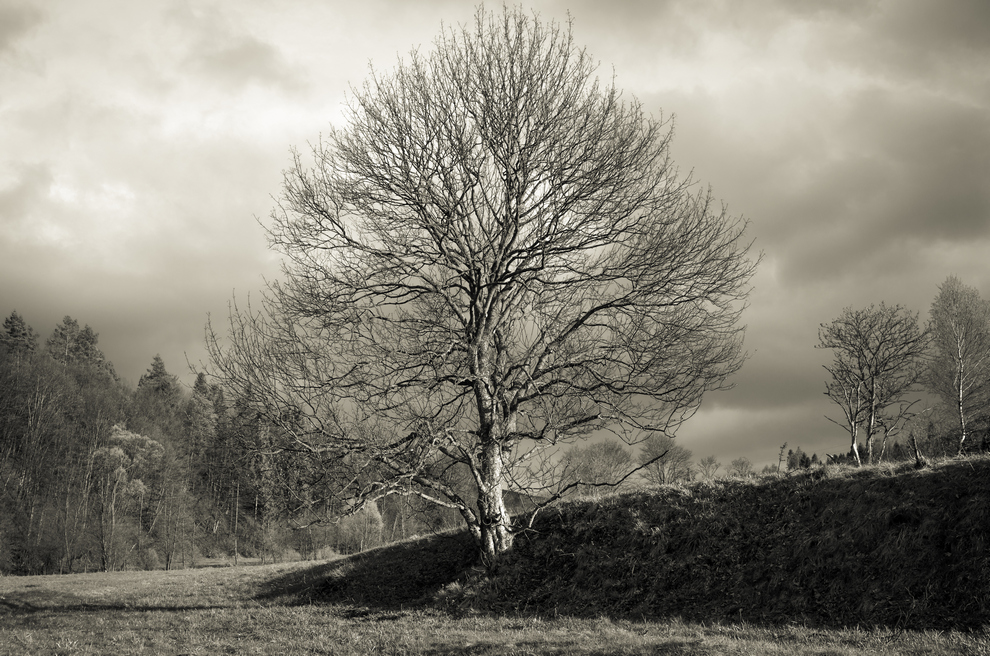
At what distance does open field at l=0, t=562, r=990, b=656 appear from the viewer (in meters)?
6.02

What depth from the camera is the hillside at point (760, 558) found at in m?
7.46

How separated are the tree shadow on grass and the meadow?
0.15ft

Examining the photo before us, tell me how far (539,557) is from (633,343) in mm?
4357

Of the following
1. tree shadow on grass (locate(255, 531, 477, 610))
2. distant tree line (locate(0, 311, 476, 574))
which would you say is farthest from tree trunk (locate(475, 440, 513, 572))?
distant tree line (locate(0, 311, 476, 574))

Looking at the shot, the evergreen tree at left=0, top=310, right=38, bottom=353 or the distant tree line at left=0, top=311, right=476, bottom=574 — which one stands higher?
the evergreen tree at left=0, top=310, right=38, bottom=353

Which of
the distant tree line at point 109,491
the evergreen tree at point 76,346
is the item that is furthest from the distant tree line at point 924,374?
the evergreen tree at point 76,346

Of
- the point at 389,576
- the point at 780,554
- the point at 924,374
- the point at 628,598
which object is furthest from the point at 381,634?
the point at 924,374

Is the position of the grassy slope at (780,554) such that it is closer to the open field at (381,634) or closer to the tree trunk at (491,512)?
the tree trunk at (491,512)

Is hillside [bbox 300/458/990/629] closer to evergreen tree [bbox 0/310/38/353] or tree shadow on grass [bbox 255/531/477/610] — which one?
tree shadow on grass [bbox 255/531/477/610]

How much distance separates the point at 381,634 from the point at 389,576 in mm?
4438

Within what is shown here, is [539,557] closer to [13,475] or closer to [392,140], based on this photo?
[392,140]

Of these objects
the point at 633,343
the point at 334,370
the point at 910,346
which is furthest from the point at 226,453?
the point at 910,346

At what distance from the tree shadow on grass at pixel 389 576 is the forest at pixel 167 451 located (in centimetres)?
123

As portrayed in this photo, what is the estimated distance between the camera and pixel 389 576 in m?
12.1
